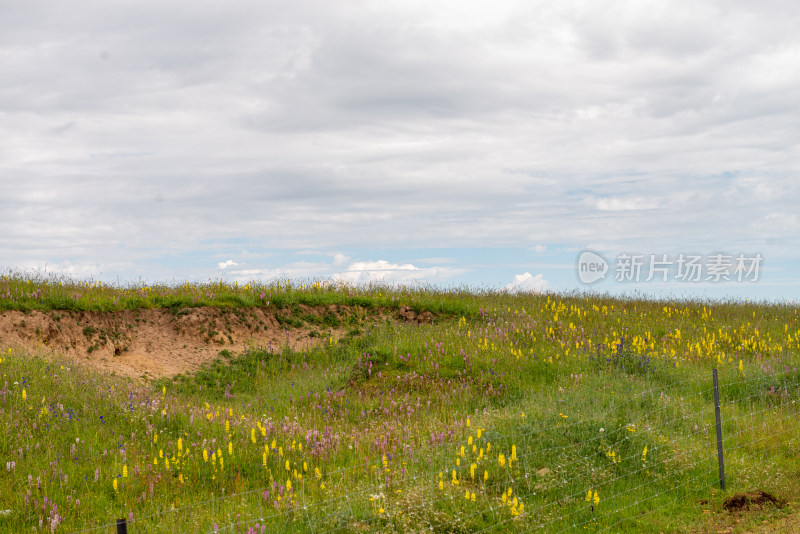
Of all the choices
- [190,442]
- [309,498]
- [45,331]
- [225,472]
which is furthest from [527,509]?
[45,331]

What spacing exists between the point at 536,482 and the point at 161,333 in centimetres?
1246

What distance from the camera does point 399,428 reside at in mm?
12086

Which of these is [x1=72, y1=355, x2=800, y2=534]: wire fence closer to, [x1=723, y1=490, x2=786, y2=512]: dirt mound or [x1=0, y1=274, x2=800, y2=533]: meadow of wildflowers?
[x1=0, y1=274, x2=800, y2=533]: meadow of wildflowers

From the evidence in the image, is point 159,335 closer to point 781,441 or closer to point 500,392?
point 500,392

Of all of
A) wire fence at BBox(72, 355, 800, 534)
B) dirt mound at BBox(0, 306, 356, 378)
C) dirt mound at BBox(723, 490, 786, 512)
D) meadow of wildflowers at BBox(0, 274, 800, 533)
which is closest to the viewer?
wire fence at BBox(72, 355, 800, 534)

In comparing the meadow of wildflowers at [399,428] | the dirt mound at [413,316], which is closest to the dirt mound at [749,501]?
the meadow of wildflowers at [399,428]

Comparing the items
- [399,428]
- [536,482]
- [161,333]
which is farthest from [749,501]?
[161,333]

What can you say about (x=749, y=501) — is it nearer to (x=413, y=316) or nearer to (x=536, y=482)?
(x=536, y=482)

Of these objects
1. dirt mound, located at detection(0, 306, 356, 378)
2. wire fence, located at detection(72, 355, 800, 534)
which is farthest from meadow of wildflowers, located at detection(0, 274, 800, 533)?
dirt mound, located at detection(0, 306, 356, 378)

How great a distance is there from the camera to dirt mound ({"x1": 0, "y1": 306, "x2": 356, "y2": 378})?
52.4 feet

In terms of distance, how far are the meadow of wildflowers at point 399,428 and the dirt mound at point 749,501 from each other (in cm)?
20

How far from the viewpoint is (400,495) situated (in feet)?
26.6

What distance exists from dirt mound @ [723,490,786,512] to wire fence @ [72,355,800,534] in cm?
41

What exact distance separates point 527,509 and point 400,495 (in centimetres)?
173
